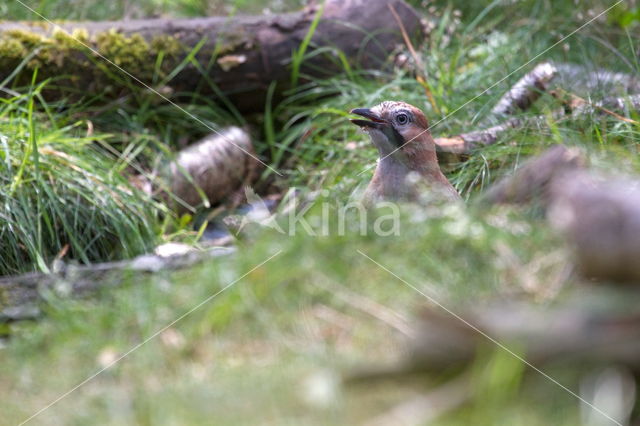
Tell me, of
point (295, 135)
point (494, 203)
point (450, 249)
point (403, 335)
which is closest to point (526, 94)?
point (295, 135)

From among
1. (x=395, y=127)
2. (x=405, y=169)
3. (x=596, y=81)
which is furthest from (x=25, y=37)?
(x=596, y=81)

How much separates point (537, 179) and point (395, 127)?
1709 millimetres

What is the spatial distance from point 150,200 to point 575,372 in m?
4.18

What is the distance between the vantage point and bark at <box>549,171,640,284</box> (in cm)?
221

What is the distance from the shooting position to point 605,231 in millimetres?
2234

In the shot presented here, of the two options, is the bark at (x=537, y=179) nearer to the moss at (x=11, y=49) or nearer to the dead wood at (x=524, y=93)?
the dead wood at (x=524, y=93)

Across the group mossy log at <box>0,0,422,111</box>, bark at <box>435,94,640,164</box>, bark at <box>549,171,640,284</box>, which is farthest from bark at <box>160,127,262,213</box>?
bark at <box>549,171,640,284</box>

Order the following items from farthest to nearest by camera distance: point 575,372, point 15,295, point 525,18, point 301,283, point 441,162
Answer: point 525,18, point 441,162, point 15,295, point 301,283, point 575,372

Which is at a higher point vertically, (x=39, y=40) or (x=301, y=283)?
(x=39, y=40)

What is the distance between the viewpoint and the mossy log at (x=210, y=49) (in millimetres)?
6551

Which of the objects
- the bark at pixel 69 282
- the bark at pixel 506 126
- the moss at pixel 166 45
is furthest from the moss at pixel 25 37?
the bark at pixel 69 282

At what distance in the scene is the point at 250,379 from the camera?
7.42 ft

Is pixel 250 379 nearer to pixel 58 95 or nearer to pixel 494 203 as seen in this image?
pixel 494 203

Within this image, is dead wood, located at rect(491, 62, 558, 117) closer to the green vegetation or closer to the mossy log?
the green vegetation
